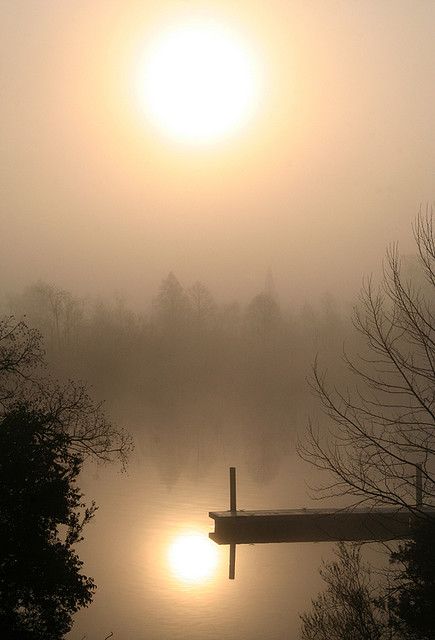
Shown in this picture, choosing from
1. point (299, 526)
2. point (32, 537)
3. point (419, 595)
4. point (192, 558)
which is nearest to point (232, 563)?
point (192, 558)

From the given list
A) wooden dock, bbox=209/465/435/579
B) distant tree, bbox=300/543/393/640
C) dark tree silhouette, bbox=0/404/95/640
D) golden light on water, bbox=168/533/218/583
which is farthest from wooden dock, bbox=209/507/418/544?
dark tree silhouette, bbox=0/404/95/640

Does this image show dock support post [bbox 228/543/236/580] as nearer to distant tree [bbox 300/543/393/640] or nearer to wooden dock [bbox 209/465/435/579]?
wooden dock [bbox 209/465/435/579]

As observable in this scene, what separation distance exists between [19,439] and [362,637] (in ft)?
19.8

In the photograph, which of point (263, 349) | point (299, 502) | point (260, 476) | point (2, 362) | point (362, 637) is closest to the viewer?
point (362, 637)

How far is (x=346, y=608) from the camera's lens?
47.0 feet

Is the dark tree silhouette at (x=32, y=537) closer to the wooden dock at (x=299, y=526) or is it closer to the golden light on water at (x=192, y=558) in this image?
the golden light on water at (x=192, y=558)

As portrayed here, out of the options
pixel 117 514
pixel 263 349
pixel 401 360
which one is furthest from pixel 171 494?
pixel 263 349

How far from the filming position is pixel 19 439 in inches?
508

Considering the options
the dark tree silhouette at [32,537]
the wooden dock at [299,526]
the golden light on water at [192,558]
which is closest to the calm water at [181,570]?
the golden light on water at [192,558]

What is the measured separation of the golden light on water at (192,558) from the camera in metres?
19.0

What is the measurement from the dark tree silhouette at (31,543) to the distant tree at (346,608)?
4.10 meters

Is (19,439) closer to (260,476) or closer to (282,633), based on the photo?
(282,633)

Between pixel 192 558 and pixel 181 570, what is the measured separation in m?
1.09

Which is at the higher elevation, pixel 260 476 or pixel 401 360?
pixel 260 476
